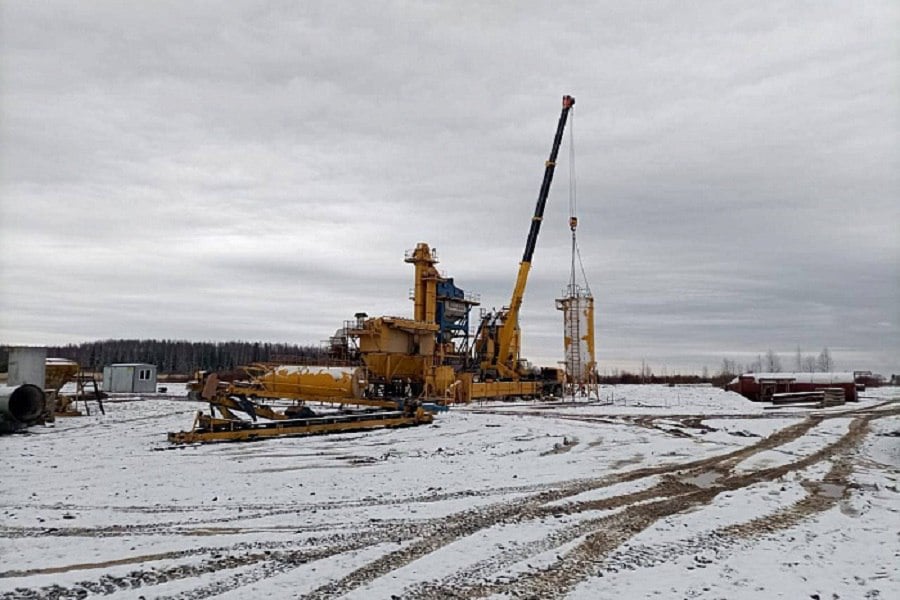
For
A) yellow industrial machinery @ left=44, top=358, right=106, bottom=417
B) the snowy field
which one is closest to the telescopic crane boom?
yellow industrial machinery @ left=44, top=358, right=106, bottom=417

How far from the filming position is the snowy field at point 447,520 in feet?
20.7

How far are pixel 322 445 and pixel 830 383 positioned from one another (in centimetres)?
3957

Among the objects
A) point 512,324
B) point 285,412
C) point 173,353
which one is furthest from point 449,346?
point 173,353

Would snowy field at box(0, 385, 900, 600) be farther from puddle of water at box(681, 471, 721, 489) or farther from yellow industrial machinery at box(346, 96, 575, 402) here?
yellow industrial machinery at box(346, 96, 575, 402)

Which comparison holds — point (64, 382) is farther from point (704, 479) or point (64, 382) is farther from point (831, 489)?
point (831, 489)

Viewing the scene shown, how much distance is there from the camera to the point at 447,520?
8.69 m

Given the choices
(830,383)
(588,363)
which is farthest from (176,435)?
(830,383)

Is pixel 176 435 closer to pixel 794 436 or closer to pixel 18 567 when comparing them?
pixel 18 567

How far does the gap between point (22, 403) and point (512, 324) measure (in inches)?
1056

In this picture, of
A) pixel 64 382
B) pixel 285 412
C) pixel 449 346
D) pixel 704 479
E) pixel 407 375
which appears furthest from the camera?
pixel 449 346

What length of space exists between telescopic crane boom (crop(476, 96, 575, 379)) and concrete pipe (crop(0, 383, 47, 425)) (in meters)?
25.3

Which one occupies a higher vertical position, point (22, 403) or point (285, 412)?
point (22, 403)

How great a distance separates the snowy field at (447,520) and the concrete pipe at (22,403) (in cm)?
284

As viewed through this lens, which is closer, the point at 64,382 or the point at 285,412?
the point at 285,412
